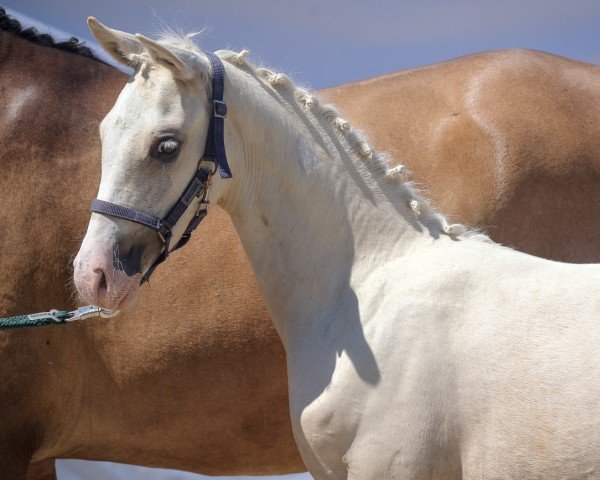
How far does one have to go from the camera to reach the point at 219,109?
2.32m

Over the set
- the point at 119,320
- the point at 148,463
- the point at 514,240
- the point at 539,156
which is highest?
the point at 539,156

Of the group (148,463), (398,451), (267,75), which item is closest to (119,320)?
(148,463)

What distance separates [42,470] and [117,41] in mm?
2240

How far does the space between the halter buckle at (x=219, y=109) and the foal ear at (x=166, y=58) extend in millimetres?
112

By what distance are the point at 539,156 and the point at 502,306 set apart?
58.5 inches

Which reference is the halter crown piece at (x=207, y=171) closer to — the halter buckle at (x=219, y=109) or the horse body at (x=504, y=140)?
the halter buckle at (x=219, y=109)

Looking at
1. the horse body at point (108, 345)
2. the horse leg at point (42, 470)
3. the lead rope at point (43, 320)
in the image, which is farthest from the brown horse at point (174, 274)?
the lead rope at point (43, 320)

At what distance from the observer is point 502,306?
2205 mm

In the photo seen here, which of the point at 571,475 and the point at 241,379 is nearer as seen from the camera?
the point at 571,475

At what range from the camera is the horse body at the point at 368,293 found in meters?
2.07

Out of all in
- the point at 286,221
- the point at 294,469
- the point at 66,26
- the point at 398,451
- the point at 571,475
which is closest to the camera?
the point at 571,475

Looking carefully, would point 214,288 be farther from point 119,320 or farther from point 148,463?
point 148,463

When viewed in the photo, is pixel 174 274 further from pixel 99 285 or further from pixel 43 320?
pixel 99 285

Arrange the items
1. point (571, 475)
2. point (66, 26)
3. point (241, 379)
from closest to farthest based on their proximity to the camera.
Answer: point (571, 475) → point (241, 379) → point (66, 26)
